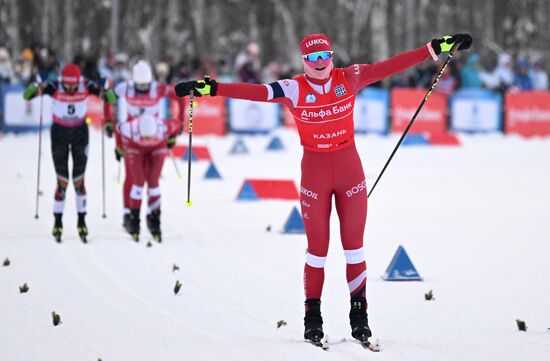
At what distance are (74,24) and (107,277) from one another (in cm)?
3681

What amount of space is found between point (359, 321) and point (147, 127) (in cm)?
612

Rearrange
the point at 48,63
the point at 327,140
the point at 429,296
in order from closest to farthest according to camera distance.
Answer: the point at 327,140 → the point at 429,296 → the point at 48,63

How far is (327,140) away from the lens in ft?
27.5

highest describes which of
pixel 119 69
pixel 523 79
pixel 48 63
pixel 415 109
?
pixel 523 79

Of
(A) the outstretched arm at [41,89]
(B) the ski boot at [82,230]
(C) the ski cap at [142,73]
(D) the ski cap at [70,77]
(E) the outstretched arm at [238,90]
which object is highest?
(C) the ski cap at [142,73]

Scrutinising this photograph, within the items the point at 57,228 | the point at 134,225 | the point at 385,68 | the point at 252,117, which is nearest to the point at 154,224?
the point at 134,225

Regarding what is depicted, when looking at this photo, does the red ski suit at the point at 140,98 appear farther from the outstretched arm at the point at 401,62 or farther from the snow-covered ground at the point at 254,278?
the outstretched arm at the point at 401,62

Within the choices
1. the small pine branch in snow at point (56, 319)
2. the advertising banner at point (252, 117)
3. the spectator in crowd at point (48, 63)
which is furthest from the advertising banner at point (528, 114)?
the small pine branch in snow at point (56, 319)

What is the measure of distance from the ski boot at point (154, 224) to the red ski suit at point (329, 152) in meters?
5.25

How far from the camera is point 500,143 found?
28.5m

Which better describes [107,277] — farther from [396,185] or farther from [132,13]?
[132,13]

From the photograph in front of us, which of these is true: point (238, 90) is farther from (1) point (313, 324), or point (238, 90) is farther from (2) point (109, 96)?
(2) point (109, 96)

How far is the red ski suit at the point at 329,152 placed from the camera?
8352mm

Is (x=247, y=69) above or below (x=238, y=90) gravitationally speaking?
above
